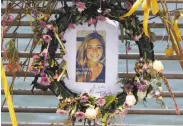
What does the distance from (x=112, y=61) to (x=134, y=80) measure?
12 centimetres

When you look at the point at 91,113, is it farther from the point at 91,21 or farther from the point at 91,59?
the point at 91,21

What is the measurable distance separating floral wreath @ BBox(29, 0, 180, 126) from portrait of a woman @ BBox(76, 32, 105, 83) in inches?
2.4

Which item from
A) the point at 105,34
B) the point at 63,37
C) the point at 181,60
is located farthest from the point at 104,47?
the point at 181,60

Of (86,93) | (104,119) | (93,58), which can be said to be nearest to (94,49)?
(93,58)

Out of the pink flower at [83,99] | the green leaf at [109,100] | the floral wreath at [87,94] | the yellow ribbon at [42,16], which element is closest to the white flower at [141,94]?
the floral wreath at [87,94]

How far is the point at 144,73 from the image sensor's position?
1958 mm

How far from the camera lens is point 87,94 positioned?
6.47 ft

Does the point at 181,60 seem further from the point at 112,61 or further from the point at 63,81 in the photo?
the point at 63,81

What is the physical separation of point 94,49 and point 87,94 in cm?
19

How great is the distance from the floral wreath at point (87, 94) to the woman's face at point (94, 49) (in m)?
0.08

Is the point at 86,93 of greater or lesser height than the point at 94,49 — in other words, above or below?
below

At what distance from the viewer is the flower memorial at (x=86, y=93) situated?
1.94 metres

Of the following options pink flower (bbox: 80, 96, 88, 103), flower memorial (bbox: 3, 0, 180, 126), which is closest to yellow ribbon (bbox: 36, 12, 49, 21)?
flower memorial (bbox: 3, 0, 180, 126)

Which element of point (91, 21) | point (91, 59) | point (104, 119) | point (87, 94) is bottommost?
point (104, 119)
